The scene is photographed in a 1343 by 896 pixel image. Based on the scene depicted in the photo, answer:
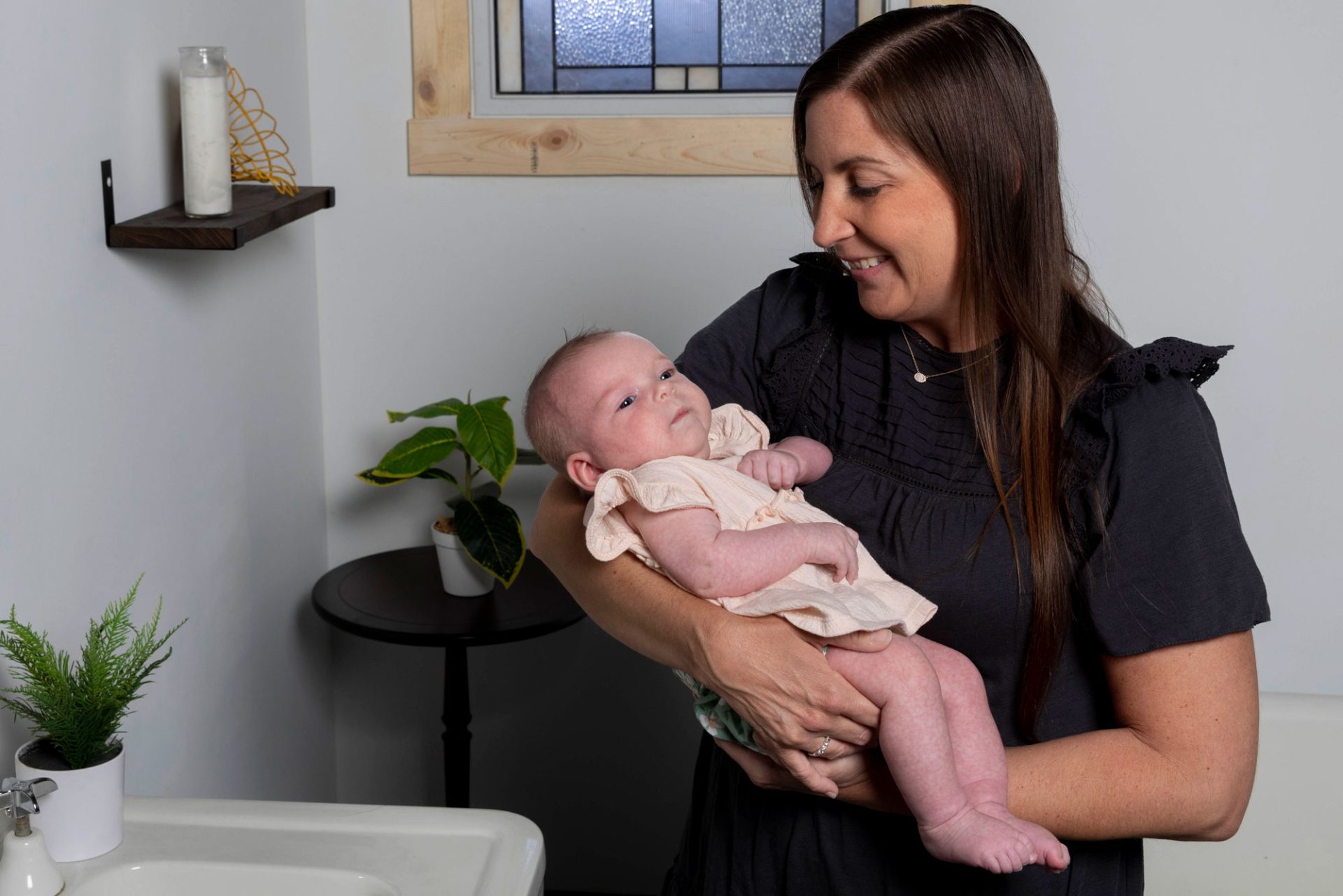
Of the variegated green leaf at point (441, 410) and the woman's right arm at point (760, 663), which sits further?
the variegated green leaf at point (441, 410)

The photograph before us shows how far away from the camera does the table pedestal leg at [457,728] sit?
2324 millimetres

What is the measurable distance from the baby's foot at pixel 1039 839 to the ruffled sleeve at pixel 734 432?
46 centimetres

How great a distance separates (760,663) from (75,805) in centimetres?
73

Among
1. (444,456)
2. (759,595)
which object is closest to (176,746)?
(444,456)

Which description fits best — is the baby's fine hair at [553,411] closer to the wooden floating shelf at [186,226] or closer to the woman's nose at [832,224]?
the woman's nose at [832,224]

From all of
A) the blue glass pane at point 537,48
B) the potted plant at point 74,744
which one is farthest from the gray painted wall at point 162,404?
the blue glass pane at point 537,48

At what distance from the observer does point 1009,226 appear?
1271mm

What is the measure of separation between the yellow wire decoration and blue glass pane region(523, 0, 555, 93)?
52 centimetres

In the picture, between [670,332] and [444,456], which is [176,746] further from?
[670,332]

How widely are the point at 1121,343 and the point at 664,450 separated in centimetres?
49

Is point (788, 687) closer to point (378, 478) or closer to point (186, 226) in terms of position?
point (186, 226)

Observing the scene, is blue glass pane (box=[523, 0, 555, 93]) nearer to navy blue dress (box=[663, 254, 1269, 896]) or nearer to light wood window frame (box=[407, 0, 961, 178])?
light wood window frame (box=[407, 0, 961, 178])

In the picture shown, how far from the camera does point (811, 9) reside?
2.46 metres

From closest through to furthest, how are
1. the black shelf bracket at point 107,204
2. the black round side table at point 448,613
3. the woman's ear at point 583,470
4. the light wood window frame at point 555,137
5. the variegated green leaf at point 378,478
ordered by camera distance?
1. the woman's ear at point 583,470
2. the black shelf bracket at point 107,204
3. the black round side table at point 448,613
4. the variegated green leaf at point 378,478
5. the light wood window frame at point 555,137
